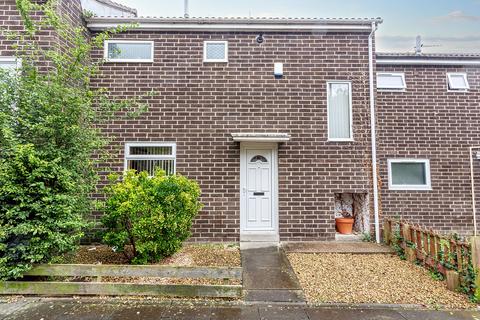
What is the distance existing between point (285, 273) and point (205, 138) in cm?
408

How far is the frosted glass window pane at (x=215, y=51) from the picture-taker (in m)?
7.95

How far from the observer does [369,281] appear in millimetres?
5125

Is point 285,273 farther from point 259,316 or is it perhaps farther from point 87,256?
point 87,256

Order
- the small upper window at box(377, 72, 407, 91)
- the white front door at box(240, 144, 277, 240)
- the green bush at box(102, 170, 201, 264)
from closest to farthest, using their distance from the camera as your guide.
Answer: the green bush at box(102, 170, 201, 264)
the white front door at box(240, 144, 277, 240)
the small upper window at box(377, 72, 407, 91)

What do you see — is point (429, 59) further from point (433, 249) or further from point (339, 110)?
point (433, 249)

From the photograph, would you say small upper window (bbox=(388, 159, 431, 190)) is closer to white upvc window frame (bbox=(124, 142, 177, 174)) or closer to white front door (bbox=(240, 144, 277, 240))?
white front door (bbox=(240, 144, 277, 240))

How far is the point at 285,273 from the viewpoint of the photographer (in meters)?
5.41

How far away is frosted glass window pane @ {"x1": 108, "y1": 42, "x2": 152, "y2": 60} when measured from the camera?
7.86 m

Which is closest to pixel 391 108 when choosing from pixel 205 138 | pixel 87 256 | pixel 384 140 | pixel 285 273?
pixel 384 140

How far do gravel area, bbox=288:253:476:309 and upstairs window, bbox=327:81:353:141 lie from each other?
3309 mm

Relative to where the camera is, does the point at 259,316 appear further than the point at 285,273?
No

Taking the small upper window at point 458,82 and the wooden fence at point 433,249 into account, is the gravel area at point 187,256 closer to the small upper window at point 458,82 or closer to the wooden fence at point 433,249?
the wooden fence at point 433,249

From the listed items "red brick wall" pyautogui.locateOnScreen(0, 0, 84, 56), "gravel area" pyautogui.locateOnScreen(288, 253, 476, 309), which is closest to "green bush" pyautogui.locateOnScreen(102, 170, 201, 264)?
"gravel area" pyautogui.locateOnScreen(288, 253, 476, 309)

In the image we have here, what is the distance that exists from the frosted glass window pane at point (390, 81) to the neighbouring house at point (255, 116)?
194cm
